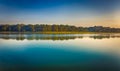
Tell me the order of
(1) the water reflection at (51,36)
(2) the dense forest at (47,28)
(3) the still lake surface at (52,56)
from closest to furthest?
(3) the still lake surface at (52,56) < (2) the dense forest at (47,28) < (1) the water reflection at (51,36)

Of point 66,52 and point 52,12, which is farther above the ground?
point 52,12

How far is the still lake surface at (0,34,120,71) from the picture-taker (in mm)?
4496

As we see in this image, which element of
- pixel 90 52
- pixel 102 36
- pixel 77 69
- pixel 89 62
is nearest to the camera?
pixel 77 69

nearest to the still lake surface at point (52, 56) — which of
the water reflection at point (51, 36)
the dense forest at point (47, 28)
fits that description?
the water reflection at point (51, 36)

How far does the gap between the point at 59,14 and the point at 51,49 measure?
93 cm

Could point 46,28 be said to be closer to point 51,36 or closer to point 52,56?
point 51,36

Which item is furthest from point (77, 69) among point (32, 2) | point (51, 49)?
point (32, 2)

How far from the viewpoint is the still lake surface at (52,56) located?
4.50m

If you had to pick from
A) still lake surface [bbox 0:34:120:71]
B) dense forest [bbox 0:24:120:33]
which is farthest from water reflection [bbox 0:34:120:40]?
dense forest [bbox 0:24:120:33]

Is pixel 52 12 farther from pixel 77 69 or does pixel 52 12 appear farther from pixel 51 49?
pixel 77 69

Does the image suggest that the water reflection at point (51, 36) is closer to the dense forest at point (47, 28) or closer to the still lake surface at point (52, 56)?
the still lake surface at point (52, 56)

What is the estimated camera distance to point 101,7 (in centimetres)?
603

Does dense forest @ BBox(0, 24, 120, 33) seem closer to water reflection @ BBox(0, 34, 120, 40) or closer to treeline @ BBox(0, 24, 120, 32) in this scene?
treeline @ BBox(0, 24, 120, 32)

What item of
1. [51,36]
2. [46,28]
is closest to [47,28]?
[46,28]
